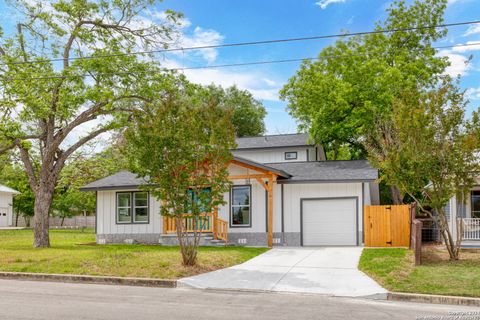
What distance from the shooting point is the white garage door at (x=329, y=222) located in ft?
64.1

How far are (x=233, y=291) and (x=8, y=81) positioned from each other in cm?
1328

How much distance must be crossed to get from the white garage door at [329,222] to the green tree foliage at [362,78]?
8.01 meters

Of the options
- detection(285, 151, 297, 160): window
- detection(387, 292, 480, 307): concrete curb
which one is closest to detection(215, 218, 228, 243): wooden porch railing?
detection(285, 151, 297, 160): window

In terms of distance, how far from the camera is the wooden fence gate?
739 inches

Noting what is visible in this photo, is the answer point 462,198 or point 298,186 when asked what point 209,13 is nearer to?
point 298,186

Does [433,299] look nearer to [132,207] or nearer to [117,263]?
[117,263]

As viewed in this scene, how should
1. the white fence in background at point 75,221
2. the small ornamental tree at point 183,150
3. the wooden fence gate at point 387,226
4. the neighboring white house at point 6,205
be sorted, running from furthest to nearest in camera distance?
the white fence in background at point 75,221, the neighboring white house at point 6,205, the wooden fence gate at point 387,226, the small ornamental tree at point 183,150

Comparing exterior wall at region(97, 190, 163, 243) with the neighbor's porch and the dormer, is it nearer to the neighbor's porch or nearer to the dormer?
the dormer

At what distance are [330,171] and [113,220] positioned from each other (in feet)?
34.0

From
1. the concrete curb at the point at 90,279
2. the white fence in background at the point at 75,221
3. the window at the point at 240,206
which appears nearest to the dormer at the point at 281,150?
the window at the point at 240,206

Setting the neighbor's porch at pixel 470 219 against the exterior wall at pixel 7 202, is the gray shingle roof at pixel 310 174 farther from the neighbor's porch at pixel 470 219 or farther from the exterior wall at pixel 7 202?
the exterior wall at pixel 7 202

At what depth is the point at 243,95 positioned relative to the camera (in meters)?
50.5

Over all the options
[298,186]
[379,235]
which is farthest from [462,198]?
[298,186]

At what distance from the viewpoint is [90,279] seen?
12211 mm
